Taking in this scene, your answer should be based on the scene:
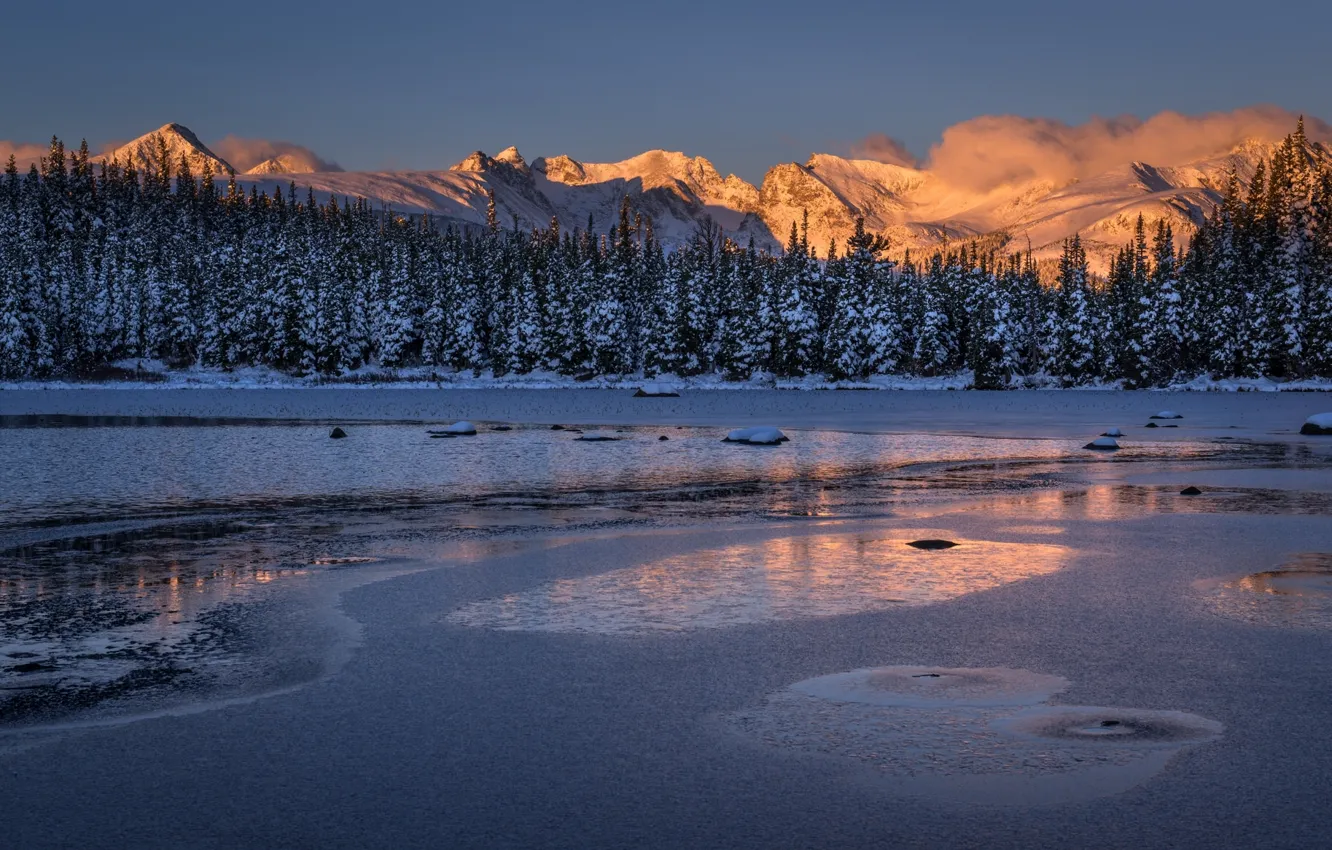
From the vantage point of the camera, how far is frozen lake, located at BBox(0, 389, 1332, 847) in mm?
6465

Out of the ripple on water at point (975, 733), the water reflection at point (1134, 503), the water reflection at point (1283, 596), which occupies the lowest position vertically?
the ripple on water at point (975, 733)

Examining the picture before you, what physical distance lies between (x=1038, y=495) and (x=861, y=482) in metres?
3.97

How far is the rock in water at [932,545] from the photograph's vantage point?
1550 cm

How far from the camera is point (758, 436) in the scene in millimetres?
36219

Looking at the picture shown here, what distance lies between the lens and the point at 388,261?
5271 inches

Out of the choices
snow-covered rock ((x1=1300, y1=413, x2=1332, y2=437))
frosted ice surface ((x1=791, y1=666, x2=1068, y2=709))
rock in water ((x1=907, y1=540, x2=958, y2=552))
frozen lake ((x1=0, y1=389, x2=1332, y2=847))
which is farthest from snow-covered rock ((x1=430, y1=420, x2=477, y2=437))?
frosted ice surface ((x1=791, y1=666, x2=1068, y2=709))

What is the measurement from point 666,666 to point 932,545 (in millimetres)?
7009

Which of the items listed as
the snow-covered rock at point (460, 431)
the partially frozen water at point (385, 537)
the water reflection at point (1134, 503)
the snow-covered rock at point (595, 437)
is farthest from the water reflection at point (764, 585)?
the snow-covered rock at point (460, 431)

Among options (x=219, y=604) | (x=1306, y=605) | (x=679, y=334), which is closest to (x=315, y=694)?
(x=219, y=604)

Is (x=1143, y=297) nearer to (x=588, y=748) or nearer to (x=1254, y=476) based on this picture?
(x=1254, y=476)

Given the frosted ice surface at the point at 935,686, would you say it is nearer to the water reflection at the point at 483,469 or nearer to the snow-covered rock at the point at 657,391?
the water reflection at the point at 483,469

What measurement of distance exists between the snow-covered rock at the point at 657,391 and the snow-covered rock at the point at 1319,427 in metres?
45.3

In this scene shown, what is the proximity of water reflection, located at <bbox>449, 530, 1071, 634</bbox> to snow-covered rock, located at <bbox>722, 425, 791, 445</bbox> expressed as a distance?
63.9ft

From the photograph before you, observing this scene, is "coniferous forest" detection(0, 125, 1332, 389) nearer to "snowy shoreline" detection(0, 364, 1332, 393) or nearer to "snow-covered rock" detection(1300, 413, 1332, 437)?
"snowy shoreline" detection(0, 364, 1332, 393)
